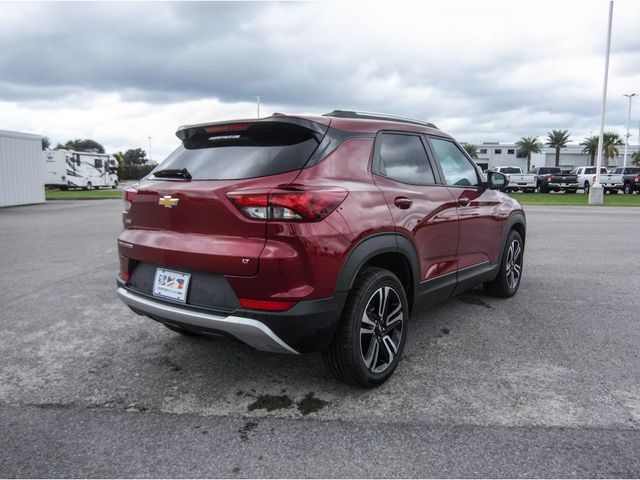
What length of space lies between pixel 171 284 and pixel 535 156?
85275 mm

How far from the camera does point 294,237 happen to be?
8.97 feet

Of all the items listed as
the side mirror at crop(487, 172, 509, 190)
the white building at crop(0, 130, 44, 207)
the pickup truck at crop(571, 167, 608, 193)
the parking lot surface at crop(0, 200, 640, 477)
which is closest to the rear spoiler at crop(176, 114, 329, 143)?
the parking lot surface at crop(0, 200, 640, 477)

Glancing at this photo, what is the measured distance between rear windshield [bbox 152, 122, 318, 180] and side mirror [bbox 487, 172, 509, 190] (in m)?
2.61

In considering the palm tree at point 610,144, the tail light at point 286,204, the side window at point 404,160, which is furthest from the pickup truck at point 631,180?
the palm tree at point 610,144

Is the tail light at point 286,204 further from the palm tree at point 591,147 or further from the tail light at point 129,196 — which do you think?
the palm tree at point 591,147

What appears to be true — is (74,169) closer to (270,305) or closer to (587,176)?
(587,176)

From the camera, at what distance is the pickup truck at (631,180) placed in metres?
32.2

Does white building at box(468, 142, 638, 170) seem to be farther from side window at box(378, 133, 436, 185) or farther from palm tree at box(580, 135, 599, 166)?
side window at box(378, 133, 436, 185)

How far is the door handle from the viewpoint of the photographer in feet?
Answer: 11.1

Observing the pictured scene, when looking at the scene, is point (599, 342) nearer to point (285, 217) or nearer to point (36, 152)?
point (285, 217)

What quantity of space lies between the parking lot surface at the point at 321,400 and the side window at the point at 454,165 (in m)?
1.30

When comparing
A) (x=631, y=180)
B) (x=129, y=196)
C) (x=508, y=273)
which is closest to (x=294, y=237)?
(x=129, y=196)

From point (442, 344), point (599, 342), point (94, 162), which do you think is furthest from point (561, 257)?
point (94, 162)

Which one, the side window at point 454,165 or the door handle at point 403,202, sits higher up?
the side window at point 454,165
